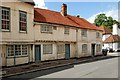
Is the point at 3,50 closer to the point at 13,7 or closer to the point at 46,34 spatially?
the point at 13,7

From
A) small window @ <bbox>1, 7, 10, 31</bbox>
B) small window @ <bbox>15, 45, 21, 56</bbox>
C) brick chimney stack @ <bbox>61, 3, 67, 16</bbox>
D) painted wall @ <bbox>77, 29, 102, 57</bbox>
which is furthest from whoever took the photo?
brick chimney stack @ <bbox>61, 3, 67, 16</bbox>

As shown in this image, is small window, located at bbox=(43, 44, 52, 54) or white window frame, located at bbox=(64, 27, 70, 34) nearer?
small window, located at bbox=(43, 44, 52, 54)

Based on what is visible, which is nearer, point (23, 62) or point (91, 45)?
point (23, 62)

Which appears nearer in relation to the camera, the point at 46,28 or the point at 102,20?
the point at 46,28

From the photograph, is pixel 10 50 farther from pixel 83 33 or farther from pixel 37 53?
pixel 83 33

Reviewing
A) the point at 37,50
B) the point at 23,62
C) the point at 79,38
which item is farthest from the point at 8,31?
the point at 79,38

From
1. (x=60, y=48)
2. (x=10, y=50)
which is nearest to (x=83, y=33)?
(x=60, y=48)

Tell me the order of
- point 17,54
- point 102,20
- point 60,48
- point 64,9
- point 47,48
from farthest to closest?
point 102,20, point 64,9, point 60,48, point 47,48, point 17,54

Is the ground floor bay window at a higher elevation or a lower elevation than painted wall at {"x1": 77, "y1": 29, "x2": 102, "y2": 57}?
lower

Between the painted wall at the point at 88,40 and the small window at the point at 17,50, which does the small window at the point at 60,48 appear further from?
the small window at the point at 17,50

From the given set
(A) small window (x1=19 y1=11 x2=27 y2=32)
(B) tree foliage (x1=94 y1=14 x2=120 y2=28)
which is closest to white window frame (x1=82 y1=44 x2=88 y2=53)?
(A) small window (x1=19 y1=11 x2=27 y2=32)

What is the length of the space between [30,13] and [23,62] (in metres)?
5.40

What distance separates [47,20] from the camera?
28.7 m

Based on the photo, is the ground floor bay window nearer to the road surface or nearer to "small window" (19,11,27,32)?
"small window" (19,11,27,32)
